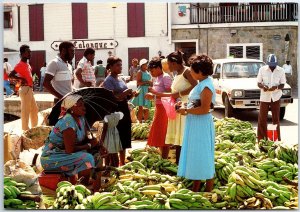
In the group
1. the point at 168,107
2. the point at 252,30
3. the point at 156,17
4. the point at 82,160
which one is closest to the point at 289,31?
the point at 252,30

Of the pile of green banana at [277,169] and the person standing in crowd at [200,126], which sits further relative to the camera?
the pile of green banana at [277,169]

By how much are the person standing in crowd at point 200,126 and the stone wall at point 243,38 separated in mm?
19241

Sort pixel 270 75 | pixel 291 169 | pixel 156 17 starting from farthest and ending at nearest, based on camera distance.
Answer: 1. pixel 156 17
2. pixel 270 75
3. pixel 291 169

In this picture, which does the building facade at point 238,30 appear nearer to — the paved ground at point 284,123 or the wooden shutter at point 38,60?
the wooden shutter at point 38,60

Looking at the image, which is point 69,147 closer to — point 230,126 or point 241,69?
point 230,126

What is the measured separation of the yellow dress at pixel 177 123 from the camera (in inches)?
277

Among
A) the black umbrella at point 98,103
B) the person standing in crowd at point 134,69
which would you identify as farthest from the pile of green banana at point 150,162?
the person standing in crowd at point 134,69

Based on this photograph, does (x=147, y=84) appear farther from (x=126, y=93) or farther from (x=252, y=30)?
(x=252, y=30)

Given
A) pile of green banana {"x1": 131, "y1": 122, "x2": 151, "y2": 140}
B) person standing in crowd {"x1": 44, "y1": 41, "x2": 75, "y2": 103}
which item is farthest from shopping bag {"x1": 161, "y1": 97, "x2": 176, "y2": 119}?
pile of green banana {"x1": 131, "y1": 122, "x2": 151, "y2": 140}

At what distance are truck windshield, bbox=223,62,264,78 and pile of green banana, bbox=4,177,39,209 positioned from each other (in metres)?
9.63

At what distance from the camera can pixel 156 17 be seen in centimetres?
2683

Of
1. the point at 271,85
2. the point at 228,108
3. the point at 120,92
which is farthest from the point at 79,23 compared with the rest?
the point at 120,92

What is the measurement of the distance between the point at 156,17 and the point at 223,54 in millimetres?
3710

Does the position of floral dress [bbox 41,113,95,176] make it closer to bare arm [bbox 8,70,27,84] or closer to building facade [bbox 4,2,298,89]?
bare arm [bbox 8,70,27,84]
